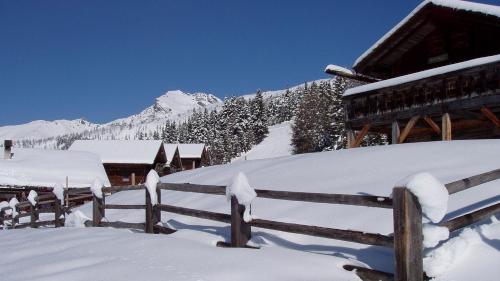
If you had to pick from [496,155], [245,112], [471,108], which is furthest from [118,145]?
[496,155]

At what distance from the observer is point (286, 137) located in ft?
278

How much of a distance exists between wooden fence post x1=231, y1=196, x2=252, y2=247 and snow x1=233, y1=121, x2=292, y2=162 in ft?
217

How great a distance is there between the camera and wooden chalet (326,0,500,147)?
13.9m

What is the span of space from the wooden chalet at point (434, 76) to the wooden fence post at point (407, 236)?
10.7 metres

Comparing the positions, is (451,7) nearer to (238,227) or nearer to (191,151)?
(238,227)

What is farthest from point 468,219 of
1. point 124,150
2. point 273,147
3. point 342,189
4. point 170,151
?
point 273,147

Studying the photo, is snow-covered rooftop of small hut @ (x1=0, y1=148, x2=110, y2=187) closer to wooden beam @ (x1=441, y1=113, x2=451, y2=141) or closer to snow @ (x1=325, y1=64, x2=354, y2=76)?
snow @ (x1=325, y1=64, x2=354, y2=76)

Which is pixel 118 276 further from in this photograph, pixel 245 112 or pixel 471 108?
pixel 245 112

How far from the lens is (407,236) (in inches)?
166

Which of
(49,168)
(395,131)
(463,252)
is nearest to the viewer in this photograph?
(463,252)

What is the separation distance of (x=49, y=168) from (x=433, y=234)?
3731 cm

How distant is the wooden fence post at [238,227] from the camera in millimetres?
6289

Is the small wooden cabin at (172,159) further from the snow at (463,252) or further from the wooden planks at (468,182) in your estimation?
the snow at (463,252)

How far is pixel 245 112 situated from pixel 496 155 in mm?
78053
